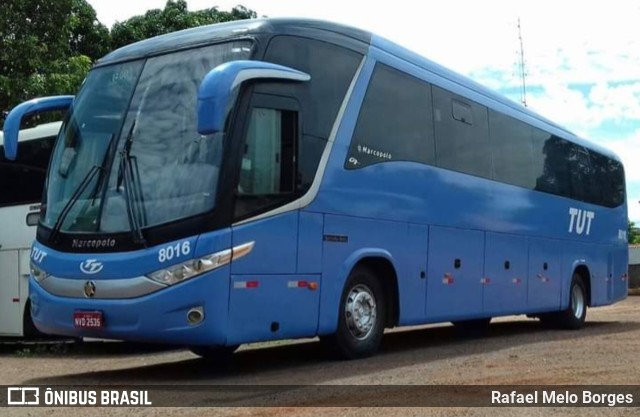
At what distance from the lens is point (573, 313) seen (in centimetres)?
1703

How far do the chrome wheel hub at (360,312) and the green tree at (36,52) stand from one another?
11.1m

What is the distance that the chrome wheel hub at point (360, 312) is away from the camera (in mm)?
10008

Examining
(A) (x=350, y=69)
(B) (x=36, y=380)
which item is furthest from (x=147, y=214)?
(A) (x=350, y=69)

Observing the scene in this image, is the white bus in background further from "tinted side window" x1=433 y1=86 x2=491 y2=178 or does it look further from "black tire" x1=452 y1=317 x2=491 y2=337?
"black tire" x1=452 y1=317 x2=491 y2=337

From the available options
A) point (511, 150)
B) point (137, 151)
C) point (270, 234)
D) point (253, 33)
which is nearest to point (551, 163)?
point (511, 150)

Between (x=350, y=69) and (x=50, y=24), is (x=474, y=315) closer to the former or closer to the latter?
(x=350, y=69)

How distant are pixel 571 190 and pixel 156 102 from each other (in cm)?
1032

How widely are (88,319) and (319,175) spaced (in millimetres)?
2753

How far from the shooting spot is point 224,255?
8320 millimetres

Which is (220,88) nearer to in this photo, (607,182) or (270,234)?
(270,234)

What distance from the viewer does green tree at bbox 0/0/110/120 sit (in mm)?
18953

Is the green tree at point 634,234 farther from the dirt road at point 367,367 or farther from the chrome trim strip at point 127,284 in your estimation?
the chrome trim strip at point 127,284

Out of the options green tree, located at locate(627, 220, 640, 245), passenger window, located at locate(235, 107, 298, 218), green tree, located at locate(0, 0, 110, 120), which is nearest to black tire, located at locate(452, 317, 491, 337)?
passenger window, located at locate(235, 107, 298, 218)

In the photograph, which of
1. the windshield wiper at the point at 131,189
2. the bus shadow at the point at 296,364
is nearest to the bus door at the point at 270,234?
the bus shadow at the point at 296,364
